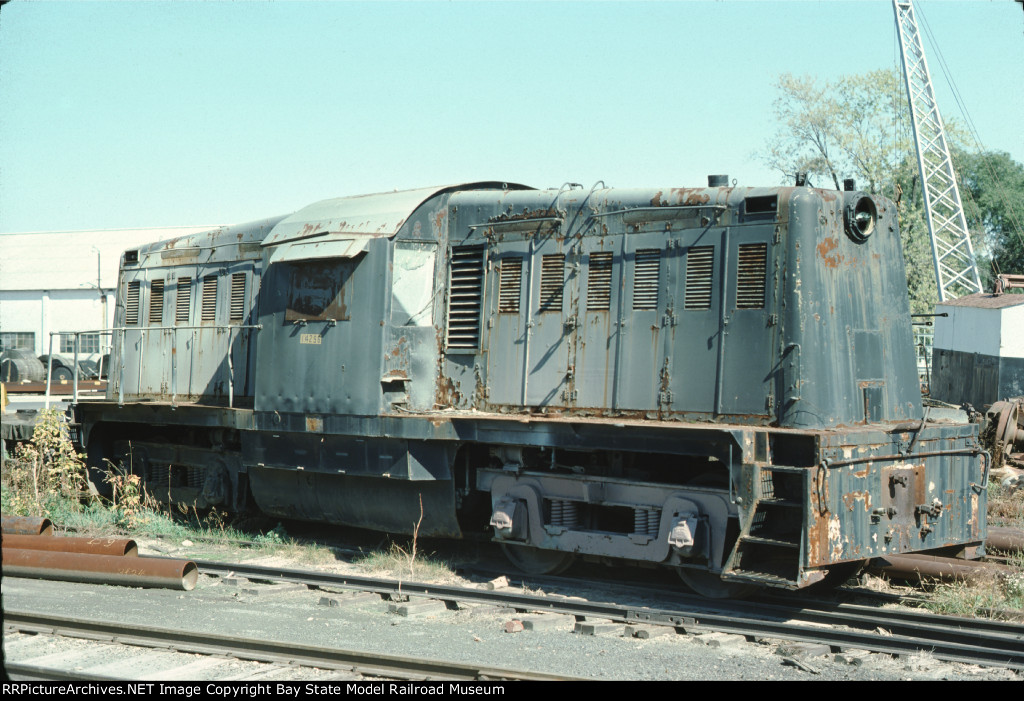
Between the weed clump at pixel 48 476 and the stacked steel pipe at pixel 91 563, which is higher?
the weed clump at pixel 48 476

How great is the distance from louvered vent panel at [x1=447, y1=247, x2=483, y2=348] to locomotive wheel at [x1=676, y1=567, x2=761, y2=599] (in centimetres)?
329

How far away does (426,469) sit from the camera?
10195 mm

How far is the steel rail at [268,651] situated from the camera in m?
6.17

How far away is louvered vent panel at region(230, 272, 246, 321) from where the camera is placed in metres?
12.9

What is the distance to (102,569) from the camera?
9656 mm

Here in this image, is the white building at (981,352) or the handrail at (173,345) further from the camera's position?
the white building at (981,352)

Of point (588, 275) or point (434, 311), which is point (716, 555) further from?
point (434, 311)

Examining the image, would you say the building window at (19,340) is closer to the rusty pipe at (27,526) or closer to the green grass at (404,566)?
the rusty pipe at (27,526)

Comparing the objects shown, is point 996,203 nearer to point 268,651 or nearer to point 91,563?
point 91,563

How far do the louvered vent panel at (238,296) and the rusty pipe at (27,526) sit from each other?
3.46 metres

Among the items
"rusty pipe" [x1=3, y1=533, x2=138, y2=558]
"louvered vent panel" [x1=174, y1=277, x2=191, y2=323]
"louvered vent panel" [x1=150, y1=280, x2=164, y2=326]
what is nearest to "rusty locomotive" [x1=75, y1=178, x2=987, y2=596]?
"louvered vent panel" [x1=174, y1=277, x2=191, y2=323]

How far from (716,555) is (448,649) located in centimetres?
264

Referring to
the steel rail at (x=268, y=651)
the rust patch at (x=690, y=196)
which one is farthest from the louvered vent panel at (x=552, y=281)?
the steel rail at (x=268, y=651)

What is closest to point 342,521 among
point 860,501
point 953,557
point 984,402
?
point 860,501
